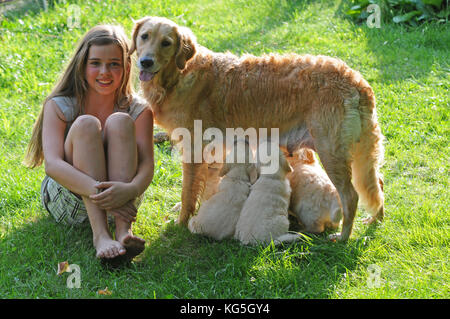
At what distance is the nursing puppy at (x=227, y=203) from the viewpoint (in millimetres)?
3428

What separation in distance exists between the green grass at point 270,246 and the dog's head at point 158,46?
117 cm

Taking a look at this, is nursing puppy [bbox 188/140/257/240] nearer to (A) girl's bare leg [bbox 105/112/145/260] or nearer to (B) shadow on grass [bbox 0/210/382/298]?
(B) shadow on grass [bbox 0/210/382/298]

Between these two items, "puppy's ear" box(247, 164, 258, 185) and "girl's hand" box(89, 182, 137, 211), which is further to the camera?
"puppy's ear" box(247, 164, 258, 185)

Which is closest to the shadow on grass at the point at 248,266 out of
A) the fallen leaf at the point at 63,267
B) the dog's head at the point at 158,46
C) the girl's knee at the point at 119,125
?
the fallen leaf at the point at 63,267

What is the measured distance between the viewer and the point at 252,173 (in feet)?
11.8

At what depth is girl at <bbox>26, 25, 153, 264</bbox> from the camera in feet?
10.2

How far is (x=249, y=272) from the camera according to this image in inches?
121

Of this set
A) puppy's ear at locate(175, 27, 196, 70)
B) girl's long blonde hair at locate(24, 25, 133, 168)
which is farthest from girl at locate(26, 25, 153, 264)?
puppy's ear at locate(175, 27, 196, 70)

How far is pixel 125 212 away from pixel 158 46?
111 centimetres

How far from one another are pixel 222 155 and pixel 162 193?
0.71m

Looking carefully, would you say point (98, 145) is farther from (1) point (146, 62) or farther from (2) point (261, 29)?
(2) point (261, 29)

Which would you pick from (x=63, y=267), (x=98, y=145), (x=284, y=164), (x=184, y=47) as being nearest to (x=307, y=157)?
(x=284, y=164)

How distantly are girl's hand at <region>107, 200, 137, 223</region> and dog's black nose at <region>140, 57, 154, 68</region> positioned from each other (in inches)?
35.2

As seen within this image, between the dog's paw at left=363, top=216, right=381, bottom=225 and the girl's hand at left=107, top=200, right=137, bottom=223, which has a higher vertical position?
the girl's hand at left=107, top=200, right=137, bottom=223
